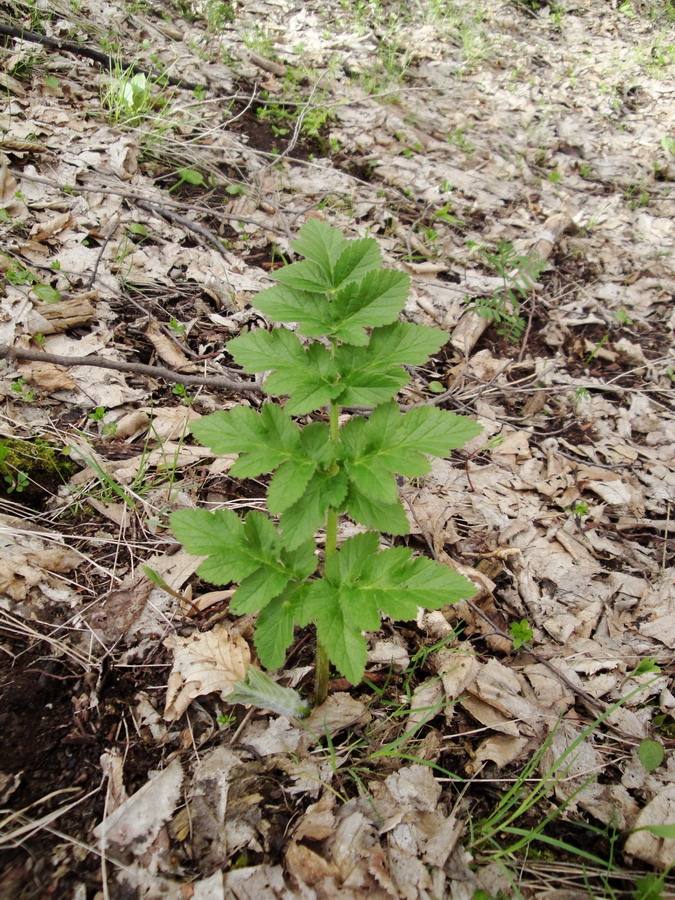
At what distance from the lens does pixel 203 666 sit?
178 centimetres

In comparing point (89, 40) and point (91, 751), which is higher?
point (89, 40)

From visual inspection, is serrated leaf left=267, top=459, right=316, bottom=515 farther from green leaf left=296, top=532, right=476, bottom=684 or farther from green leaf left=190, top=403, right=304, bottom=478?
green leaf left=296, top=532, right=476, bottom=684

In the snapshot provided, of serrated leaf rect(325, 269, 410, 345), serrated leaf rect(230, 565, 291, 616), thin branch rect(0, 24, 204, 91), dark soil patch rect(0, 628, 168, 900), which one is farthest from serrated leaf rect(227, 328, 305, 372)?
Answer: thin branch rect(0, 24, 204, 91)

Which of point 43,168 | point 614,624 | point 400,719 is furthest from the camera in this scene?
point 43,168

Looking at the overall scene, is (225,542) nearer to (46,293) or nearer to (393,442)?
(393,442)

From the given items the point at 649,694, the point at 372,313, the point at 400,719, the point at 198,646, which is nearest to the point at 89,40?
the point at 372,313

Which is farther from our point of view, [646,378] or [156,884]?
[646,378]

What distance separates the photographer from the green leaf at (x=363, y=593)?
1345 millimetres

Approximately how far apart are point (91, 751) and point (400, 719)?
976mm

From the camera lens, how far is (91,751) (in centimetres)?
154

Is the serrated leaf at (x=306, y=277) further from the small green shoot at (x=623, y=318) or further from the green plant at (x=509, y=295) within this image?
the small green shoot at (x=623, y=318)

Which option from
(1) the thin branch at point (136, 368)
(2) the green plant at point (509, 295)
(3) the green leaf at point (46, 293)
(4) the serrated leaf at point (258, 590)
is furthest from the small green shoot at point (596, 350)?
(3) the green leaf at point (46, 293)

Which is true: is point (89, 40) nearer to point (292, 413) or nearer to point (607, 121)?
point (292, 413)

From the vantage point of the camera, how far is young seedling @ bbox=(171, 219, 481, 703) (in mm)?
1376
